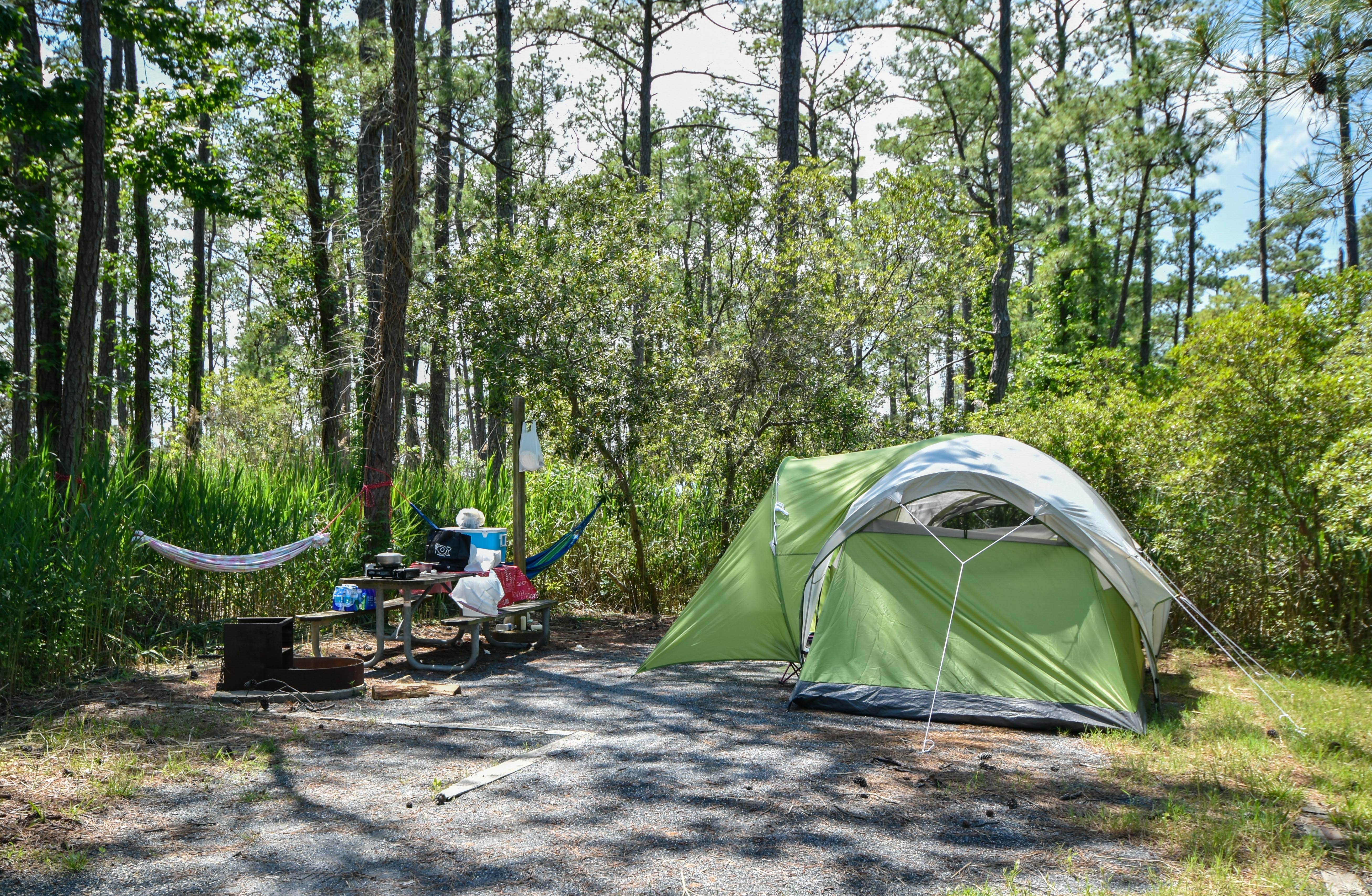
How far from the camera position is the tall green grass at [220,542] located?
5266mm

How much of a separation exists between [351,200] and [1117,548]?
11564 millimetres

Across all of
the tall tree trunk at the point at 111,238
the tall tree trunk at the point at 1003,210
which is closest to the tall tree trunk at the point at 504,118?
the tall tree trunk at the point at 111,238

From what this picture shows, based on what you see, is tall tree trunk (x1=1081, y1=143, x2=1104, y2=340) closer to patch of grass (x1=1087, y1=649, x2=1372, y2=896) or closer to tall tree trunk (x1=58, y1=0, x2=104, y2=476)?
patch of grass (x1=1087, y1=649, x2=1372, y2=896)

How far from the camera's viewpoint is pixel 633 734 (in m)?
4.57

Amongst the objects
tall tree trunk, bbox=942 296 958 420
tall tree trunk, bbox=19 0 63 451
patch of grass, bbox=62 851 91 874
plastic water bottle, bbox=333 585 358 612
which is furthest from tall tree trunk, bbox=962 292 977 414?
tall tree trunk, bbox=19 0 63 451

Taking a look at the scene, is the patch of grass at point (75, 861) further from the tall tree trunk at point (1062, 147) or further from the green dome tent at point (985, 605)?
the tall tree trunk at point (1062, 147)

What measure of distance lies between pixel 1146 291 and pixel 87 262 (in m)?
19.8

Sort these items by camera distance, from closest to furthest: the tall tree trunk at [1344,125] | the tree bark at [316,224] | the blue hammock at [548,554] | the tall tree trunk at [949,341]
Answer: the tall tree trunk at [1344,125], the blue hammock at [548,554], the tall tree trunk at [949,341], the tree bark at [316,224]

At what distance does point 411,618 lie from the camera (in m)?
6.51

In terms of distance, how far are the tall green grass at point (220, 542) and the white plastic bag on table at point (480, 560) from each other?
1.36m

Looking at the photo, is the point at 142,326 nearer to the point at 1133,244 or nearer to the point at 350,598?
the point at 350,598

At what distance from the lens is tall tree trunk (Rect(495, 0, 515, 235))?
11398mm

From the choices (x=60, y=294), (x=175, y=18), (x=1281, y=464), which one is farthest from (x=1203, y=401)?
(x=60, y=294)

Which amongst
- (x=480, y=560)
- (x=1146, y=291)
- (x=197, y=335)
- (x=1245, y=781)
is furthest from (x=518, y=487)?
(x=1146, y=291)
